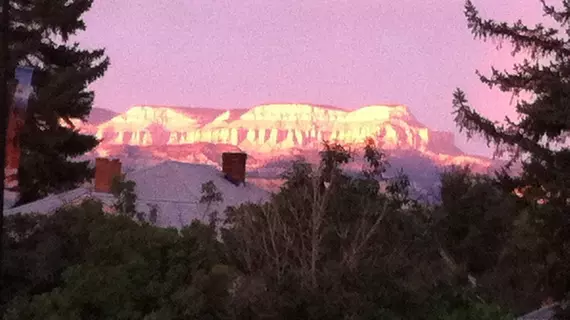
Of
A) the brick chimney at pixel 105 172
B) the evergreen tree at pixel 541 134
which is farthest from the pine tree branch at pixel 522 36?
the brick chimney at pixel 105 172

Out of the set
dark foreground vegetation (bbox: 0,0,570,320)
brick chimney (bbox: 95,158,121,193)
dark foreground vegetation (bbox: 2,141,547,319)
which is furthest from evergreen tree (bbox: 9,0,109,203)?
dark foreground vegetation (bbox: 2,141,547,319)

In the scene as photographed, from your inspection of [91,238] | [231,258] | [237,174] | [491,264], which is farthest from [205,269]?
[237,174]

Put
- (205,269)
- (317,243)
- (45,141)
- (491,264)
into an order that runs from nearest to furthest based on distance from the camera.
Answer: (317,243) → (205,269) → (491,264) → (45,141)

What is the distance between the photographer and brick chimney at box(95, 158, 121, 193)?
41.7 meters

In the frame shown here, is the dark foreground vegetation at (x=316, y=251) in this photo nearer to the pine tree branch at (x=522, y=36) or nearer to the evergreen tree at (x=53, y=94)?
the pine tree branch at (x=522, y=36)

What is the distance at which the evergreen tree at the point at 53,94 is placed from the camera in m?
42.8

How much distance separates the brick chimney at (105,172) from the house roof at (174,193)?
607mm

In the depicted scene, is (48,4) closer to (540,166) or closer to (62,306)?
(540,166)

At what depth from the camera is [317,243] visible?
16828 millimetres

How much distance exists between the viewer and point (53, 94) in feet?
142

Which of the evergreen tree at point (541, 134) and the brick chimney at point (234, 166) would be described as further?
the brick chimney at point (234, 166)

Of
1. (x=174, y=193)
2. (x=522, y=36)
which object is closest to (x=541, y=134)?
(x=522, y=36)

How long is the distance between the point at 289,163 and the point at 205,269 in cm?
322

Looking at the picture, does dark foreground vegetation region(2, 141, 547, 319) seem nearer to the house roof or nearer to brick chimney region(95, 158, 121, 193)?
the house roof
